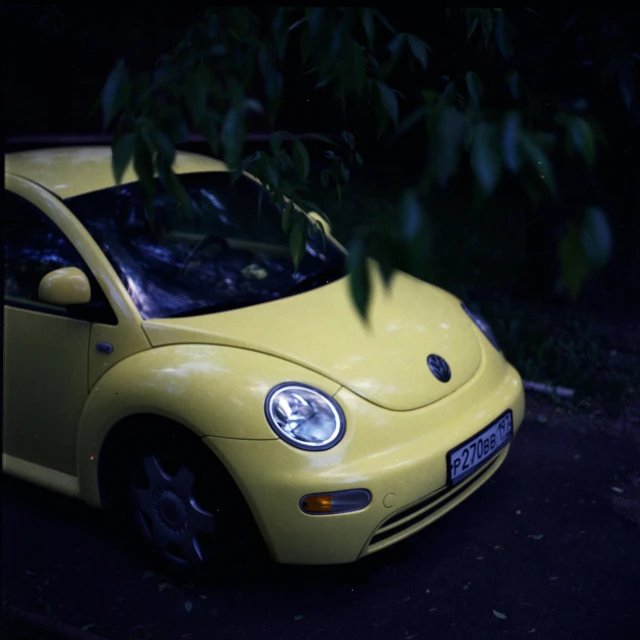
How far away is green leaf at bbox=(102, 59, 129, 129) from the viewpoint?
142 centimetres

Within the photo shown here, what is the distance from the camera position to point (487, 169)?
39.8 inches

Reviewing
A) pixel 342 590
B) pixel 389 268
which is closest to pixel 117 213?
pixel 342 590

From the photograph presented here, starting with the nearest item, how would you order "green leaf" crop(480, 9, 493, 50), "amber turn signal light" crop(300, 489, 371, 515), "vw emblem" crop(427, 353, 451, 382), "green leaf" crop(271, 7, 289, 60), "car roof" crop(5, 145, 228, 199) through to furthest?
"green leaf" crop(271, 7, 289, 60), "green leaf" crop(480, 9, 493, 50), "amber turn signal light" crop(300, 489, 371, 515), "vw emblem" crop(427, 353, 451, 382), "car roof" crop(5, 145, 228, 199)

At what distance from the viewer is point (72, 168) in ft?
Result: 11.6

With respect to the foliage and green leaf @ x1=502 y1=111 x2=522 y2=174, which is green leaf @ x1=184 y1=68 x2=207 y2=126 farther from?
green leaf @ x1=502 y1=111 x2=522 y2=174

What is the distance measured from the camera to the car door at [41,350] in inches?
123

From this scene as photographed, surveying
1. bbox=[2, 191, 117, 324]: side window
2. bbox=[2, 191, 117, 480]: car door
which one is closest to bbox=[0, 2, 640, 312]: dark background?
bbox=[2, 191, 117, 324]: side window

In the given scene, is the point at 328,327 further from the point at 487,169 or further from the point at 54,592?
the point at 487,169

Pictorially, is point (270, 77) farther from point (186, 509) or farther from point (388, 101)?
point (186, 509)

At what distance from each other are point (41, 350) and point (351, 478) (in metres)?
1.45

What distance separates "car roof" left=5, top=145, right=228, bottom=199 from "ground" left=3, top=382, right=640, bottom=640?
154 centimetres

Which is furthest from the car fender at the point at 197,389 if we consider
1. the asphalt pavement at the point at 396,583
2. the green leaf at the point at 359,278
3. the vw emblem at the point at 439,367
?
the green leaf at the point at 359,278

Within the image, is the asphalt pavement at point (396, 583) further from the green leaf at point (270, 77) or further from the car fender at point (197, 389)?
A: the green leaf at point (270, 77)

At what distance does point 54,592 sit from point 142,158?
2266 millimetres
